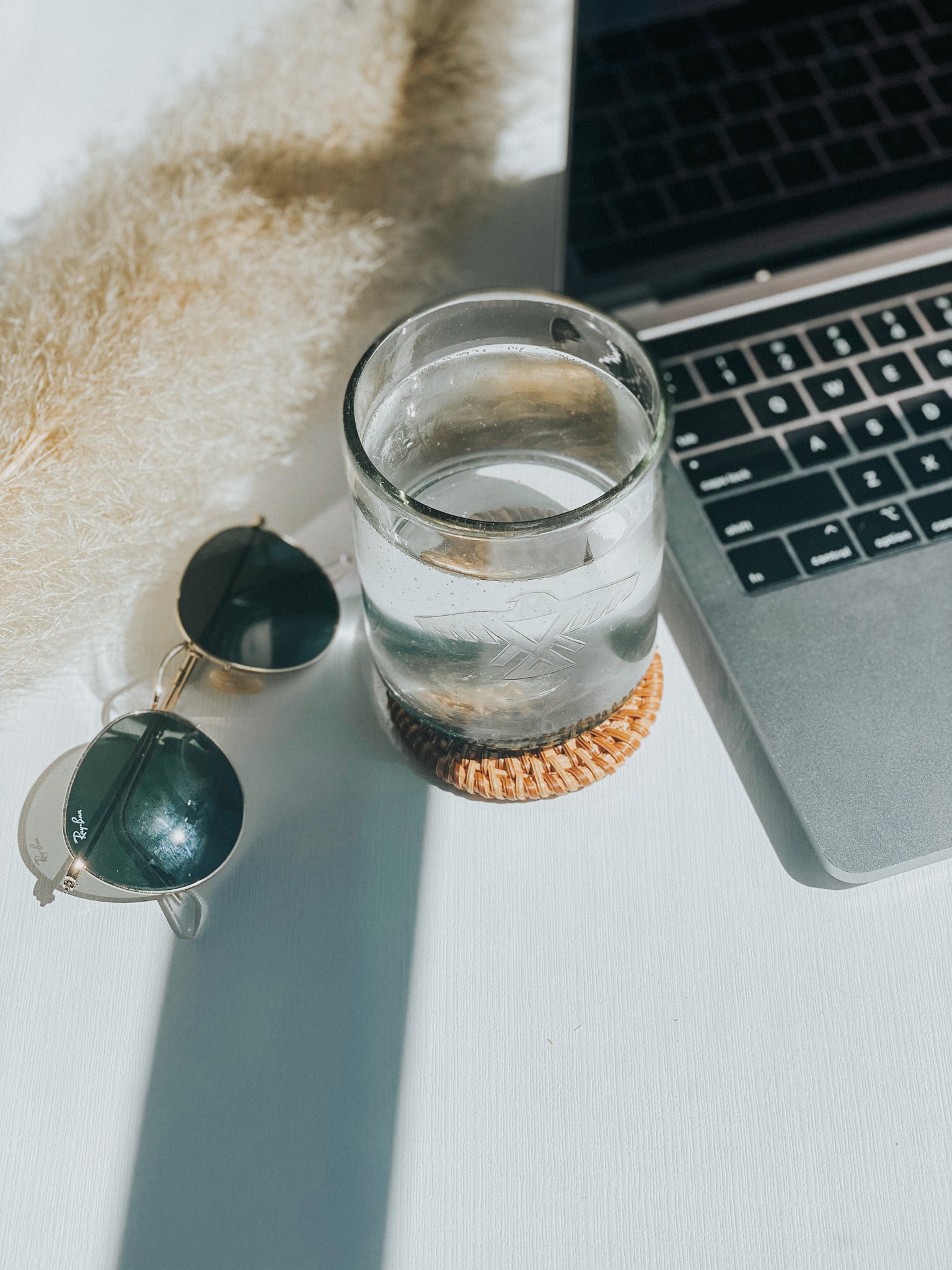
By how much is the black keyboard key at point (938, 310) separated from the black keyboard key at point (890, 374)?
3cm

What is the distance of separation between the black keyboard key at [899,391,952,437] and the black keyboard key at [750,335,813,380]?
0.16ft

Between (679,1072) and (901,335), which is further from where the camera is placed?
(901,335)

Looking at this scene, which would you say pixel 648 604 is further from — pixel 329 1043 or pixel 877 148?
pixel 877 148

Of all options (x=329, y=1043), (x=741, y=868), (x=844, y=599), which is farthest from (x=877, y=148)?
(x=329, y=1043)

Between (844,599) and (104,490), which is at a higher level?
(104,490)

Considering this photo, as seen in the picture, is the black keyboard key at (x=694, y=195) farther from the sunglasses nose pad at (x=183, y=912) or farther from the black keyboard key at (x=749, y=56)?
the sunglasses nose pad at (x=183, y=912)

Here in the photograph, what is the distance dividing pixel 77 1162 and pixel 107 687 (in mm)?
170

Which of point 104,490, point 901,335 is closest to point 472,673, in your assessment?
point 104,490

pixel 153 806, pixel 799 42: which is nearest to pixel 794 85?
pixel 799 42

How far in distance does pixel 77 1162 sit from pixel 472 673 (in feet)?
0.66

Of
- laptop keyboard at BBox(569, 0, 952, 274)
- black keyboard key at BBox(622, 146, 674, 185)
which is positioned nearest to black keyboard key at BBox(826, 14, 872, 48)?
laptop keyboard at BBox(569, 0, 952, 274)

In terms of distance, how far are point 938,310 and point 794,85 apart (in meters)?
0.14

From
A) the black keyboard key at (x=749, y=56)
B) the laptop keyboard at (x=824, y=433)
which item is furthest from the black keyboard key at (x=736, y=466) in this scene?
the black keyboard key at (x=749, y=56)

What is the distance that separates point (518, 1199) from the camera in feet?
1.04
